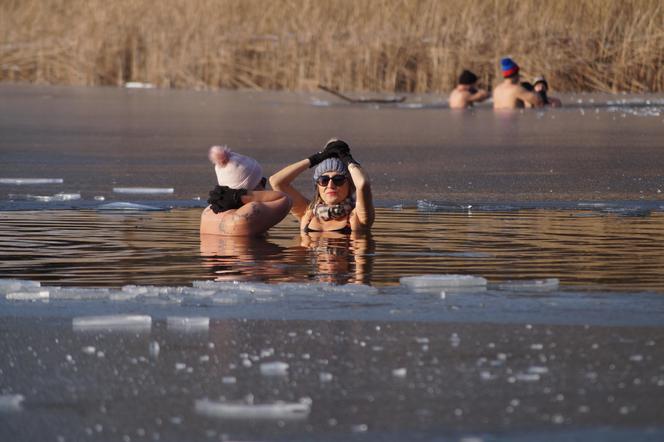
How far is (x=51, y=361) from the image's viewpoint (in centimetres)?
503

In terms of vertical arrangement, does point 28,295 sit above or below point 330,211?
below

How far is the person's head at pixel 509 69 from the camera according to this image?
23750mm

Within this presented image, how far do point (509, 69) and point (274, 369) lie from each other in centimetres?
1946

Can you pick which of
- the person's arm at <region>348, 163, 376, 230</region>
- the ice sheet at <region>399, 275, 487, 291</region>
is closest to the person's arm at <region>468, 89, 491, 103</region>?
the person's arm at <region>348, 163, 376, 230</region>

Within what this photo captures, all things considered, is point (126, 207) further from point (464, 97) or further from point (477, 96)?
point (477, 96)

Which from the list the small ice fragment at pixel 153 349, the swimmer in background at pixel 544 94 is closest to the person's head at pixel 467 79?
the swimmer in background at pixel 544 94

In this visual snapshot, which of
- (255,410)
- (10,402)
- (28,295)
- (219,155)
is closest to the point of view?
(255,410)

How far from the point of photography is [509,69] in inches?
942

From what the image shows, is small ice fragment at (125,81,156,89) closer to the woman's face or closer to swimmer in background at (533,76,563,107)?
swimmer in background at (533,76,563,107)

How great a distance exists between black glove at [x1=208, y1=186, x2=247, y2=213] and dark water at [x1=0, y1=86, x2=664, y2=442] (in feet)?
0.71

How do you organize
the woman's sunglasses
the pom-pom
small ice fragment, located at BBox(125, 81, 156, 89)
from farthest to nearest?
1. small ice fragment, located at BBox(125, 81, 156, 89)
2. the woman's sunglasses
3. the pom-pom

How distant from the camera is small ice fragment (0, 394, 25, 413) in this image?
4.41 meters

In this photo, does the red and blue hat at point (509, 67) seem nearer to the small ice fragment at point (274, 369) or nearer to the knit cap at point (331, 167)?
the knit cap at point (331, 167)

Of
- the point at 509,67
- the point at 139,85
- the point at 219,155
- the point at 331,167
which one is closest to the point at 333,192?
the point at 331,167
